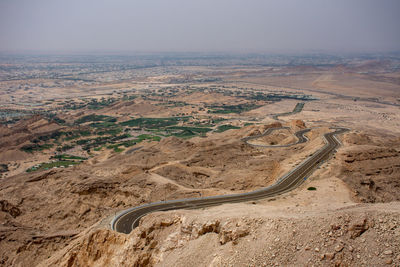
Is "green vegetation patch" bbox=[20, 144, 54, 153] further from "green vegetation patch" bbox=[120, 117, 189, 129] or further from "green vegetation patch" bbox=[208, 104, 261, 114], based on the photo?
"green vegetation patch" bbox=[208, 104, 261, 114]

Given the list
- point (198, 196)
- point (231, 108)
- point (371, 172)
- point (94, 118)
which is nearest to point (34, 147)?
point (94, 118)

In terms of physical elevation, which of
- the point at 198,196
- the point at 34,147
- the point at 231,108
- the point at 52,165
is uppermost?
the point at 198,196

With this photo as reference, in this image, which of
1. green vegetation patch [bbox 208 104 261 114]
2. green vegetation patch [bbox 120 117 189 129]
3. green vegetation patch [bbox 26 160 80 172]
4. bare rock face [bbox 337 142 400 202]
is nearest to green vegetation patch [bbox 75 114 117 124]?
green vegetation patch [bbox 120 117 189 129]

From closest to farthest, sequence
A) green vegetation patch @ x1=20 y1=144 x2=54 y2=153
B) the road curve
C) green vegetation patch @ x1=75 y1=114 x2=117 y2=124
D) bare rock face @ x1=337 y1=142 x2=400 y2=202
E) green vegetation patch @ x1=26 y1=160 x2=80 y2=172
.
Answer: the road curve → bare rock face @ x1=337 y1=142 x2=400 y2=202 → green vegetation patch @ x1=26 y1=160 x2=80 y2=172 → green vegetation patch @ x1=20 y1=144 x2=54 y2=153 → green vegetation patch @ x1=75 y1=114 x2=117 y2=124

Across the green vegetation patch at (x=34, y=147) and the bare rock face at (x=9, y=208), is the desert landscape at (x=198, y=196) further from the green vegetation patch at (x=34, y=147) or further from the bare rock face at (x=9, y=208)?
the green vegetation patch at (x=34, y=147)

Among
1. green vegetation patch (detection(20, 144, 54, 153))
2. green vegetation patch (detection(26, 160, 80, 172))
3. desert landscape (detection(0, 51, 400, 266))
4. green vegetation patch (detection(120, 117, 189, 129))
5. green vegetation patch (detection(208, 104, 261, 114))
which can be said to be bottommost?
green vegetation patch (detection(26, 160, 80, 172))

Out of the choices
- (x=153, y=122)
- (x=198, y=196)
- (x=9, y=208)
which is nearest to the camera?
(x=198, y=196)

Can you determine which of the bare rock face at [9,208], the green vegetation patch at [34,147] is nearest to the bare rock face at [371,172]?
the bare rock face at [9,208]

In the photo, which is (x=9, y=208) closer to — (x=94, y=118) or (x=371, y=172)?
(x=371, y=172)

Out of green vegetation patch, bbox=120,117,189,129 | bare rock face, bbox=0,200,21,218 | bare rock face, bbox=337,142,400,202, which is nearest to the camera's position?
bare rock face, bbox=337,142,400,202

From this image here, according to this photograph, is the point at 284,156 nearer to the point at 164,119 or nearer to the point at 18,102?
the point at 164,119

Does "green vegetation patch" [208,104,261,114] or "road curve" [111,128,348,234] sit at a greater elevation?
"road curve" [111,128,348,234]
